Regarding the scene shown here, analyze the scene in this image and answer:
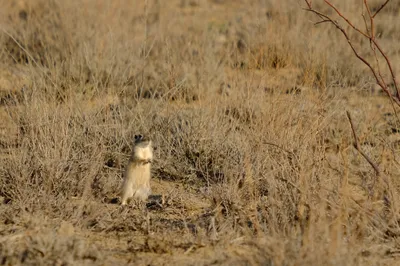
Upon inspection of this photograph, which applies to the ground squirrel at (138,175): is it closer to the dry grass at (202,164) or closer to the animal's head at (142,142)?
the animal's head at (142,142)

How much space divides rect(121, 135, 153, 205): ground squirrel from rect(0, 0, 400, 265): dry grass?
106 mm

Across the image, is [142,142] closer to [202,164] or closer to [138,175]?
[138,175]

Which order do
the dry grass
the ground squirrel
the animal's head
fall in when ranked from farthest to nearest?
the animal's head < the ground squirrel < the dry grass

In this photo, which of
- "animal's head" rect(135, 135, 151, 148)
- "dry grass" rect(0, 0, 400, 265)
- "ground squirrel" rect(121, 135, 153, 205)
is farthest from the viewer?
"animal's head" rect(135, 135, 151, 148)

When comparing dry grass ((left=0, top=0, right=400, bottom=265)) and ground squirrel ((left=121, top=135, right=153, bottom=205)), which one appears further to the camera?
ground squirrel ((left=121, top=135, right=153, bottom=205))

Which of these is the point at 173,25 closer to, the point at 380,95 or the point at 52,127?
the point at 380,95

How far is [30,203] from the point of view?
15.2ft

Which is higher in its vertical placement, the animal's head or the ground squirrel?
the animal's head

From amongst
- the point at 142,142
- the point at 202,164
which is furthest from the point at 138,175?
the point at 202,164

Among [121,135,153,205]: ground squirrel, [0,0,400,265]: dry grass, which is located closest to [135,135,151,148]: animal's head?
[121,135,153,205]: ground squirrel

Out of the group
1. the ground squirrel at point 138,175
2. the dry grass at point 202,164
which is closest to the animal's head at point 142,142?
the ground squirrel at point 138,175

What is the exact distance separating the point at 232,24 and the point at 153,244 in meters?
7.40

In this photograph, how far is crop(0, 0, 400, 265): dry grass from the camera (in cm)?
402

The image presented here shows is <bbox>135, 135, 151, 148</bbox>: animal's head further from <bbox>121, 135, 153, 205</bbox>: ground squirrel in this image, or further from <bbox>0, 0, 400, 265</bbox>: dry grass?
<bbox>0, 0, 400, 265</bbox>: dry grass
